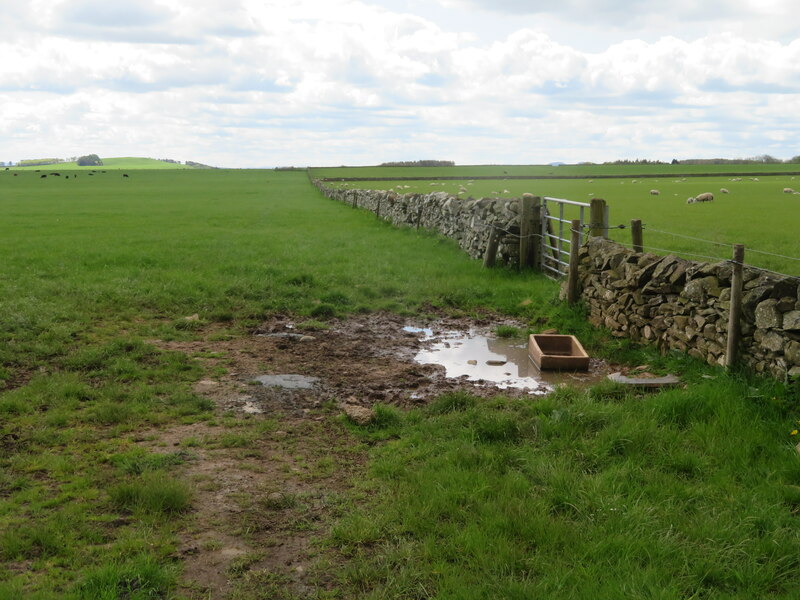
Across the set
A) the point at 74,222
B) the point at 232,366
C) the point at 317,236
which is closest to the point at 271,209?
the point at 74,222

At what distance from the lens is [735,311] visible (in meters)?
6.45

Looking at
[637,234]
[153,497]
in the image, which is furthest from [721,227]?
[153,497]

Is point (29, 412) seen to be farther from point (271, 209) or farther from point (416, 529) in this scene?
point (271, 209)

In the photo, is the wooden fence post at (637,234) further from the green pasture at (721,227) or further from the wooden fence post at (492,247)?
the wooden fence post at (492,247)

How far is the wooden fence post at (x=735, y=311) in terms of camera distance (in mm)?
6418

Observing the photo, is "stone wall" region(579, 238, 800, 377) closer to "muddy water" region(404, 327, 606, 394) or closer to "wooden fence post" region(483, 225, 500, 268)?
"muddy water" region(404, 327, 606, 394)

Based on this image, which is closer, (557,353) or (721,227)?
(557,353)

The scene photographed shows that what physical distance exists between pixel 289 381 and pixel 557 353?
12.2 ft

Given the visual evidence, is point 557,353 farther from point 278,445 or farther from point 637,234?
point 278,445

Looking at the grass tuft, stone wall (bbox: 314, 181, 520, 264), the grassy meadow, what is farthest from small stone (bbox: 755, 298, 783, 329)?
stone wall (bbox: 314, 181, 520, 264)

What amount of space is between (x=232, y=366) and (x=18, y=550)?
14.4ft

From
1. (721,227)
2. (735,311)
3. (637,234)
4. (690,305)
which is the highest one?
(637,234)

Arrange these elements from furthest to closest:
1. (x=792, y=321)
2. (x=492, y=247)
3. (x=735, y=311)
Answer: (x=492, y=247), (x=735, y=311), (x=792, y=321)

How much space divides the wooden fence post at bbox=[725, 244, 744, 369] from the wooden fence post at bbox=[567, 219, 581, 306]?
405cm
